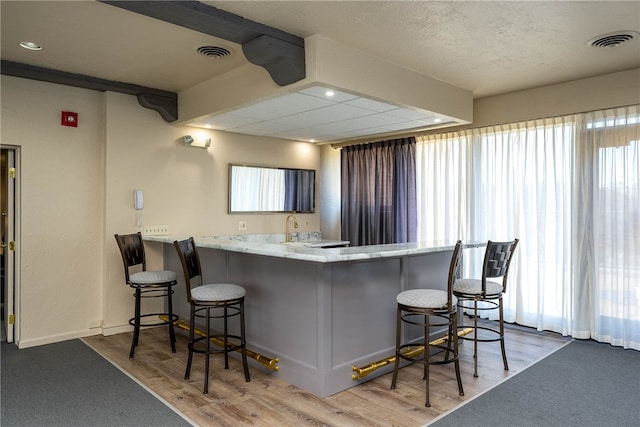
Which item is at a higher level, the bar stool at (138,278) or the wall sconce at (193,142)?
the wall sconce at (193,142)

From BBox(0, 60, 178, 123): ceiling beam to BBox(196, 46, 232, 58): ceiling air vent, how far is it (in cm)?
129

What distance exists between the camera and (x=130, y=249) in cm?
411

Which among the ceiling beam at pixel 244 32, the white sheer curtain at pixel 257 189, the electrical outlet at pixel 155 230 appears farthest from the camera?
the white sheer curtain at pixel 257 189

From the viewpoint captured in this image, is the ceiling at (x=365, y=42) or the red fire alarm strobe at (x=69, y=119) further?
the red fire alarm strobe at (x=69, y=119)

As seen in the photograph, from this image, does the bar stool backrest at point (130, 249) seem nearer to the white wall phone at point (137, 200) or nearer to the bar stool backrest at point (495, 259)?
the white wall phone at point (137, 200)

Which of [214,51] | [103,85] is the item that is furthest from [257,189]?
[214,51]

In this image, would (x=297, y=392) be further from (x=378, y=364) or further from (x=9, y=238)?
(x=9, y=238)

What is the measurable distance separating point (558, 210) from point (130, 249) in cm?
427

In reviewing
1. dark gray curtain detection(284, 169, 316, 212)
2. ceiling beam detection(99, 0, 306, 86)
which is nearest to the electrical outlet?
dark gray curtain detection(284, 169, 316, 212)

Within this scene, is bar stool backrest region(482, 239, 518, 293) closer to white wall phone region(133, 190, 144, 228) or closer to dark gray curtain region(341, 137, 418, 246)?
dark gray curtain region(341, 137, 418, 246)

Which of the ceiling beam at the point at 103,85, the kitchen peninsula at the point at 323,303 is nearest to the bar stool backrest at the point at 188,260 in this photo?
the kitchen peninsula at the point at 323,303

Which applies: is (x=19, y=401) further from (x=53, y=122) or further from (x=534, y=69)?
(x=534, y=69)

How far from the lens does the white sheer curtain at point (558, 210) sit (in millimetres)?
3996

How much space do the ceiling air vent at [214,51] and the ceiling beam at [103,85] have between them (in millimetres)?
1295
